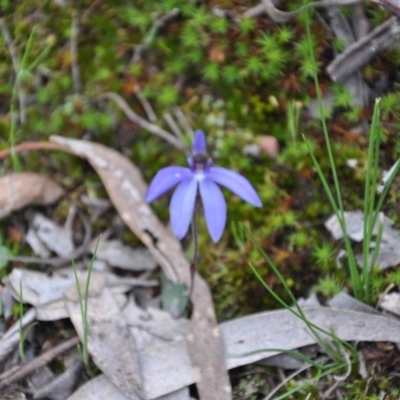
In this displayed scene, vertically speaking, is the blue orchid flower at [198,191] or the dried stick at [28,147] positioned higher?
the blue orchid flower at [198,191]

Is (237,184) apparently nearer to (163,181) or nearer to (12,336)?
(163,181)

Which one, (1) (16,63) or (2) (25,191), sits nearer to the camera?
(2) (25,191)

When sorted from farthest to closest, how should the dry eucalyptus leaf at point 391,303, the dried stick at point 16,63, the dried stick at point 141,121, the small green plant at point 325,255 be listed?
the dried stick at point 16,63, the dried stick at point 141,121, the small green plant at point 325,255, the dry eucalyptus leaf at point 391,303

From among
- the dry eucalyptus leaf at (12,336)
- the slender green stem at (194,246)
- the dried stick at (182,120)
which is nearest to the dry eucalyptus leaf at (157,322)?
the slender green stem at (194,246)

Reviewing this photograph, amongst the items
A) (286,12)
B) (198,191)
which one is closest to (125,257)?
(198,191)

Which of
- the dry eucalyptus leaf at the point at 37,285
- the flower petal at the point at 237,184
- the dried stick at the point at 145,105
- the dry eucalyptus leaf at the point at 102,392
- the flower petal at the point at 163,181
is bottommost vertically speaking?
the dry eucalyptus leaf at the point at 102,392

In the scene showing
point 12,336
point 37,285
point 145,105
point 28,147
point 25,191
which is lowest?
point 12,336

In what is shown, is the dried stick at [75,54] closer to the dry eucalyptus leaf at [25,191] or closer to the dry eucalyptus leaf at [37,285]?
the dry eucalyptus leaf at [25,191]
